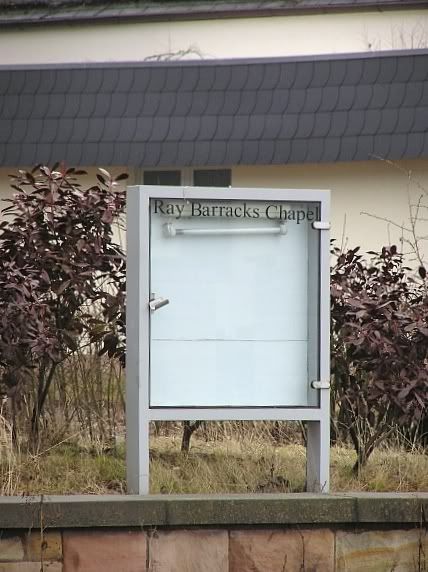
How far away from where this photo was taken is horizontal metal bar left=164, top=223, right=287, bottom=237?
6.79 meters

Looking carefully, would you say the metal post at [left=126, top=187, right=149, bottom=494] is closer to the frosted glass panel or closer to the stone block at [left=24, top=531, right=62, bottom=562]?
the frosted glass panel

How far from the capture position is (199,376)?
6.79m

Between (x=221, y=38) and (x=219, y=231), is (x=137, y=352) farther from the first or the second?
(x=221, y=38)

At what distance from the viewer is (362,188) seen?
16.3 m

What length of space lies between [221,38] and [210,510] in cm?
1176

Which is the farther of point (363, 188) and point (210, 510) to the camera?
point (363, 188)

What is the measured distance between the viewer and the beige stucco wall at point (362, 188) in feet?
53.2

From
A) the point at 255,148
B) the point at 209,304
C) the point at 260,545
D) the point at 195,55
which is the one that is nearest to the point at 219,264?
the point at 209,304

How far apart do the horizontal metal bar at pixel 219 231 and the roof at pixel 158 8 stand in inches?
413

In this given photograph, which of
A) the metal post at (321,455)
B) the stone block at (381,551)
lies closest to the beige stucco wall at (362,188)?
the metal post at (321,455)

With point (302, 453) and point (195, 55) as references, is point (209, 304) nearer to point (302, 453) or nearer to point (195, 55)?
point (302, 453)

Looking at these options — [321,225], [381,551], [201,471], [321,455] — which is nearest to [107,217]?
[321,225]

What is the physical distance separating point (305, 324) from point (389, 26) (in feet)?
35.1

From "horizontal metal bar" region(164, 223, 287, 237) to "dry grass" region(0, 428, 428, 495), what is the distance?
4.27ft
